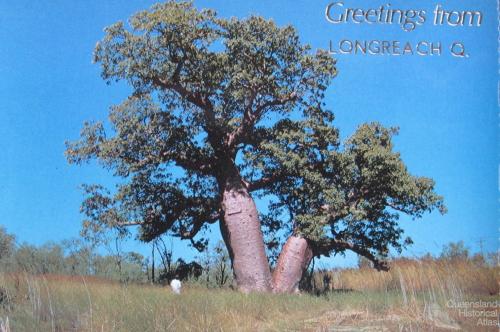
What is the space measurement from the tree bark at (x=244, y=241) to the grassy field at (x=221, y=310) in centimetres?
146

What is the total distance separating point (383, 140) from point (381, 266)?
2.71 meters

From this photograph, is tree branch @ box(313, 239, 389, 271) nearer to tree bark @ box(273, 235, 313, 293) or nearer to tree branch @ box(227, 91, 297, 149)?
tree bark @ box(273, 235, 313, 293)

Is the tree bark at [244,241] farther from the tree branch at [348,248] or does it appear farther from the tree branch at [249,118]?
the tree branch at [348,248]

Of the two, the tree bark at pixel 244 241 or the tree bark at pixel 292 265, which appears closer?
the tree bark at pixel 244 241

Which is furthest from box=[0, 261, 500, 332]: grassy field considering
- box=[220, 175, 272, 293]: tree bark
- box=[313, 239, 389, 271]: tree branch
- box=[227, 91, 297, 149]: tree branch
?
box=[227, 91, 297, 149]: tree branch

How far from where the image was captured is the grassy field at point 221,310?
8781mm

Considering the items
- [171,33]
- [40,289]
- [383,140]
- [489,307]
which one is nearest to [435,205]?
[383,140]

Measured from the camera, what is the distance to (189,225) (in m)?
14.9

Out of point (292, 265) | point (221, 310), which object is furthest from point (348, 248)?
point (221, 310)

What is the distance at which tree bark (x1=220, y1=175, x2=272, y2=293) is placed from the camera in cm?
1311

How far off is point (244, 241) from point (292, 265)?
1128mm

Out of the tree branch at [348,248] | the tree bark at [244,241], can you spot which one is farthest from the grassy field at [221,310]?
the tree branch at [348,248]

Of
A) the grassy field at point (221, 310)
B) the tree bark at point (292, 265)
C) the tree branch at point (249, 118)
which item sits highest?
the tree branch at point (249, 118)

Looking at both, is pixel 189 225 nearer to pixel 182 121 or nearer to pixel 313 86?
pixel 182 121
